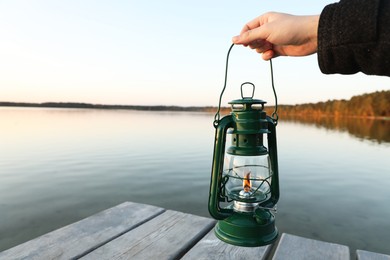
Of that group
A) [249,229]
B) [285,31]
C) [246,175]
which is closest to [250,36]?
[285,31]

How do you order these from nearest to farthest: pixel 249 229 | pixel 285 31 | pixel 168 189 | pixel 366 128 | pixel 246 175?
pixel 285 31 → pixel 249 229 → pixel 246 175 → pixel 168 189 → pixel 366 128

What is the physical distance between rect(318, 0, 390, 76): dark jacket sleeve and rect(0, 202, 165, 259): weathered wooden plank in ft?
6.49

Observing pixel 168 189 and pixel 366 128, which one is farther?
pixel 366 128

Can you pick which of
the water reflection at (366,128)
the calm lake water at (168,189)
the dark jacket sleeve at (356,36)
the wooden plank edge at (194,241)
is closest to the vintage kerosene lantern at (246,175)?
the wooden plank edge at (194,241)

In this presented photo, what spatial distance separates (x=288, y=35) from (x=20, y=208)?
24.1 ft

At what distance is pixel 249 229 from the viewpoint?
193 centimetres

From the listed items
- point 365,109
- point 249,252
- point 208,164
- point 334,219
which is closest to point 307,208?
point 334,219

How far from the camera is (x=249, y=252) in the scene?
2133 millimetres

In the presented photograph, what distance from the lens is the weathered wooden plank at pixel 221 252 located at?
6.77 feet

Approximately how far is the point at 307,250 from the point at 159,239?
3.61ft

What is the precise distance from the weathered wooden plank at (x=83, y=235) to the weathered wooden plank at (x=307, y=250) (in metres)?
1.19

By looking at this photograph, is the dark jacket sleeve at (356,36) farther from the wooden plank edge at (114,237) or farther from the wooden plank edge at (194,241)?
the wooden plank edge at (114,237)

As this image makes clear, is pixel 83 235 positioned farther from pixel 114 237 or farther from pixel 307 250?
pixel 307 250

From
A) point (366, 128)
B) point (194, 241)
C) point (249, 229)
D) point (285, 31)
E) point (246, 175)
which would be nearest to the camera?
point (285, 31)
